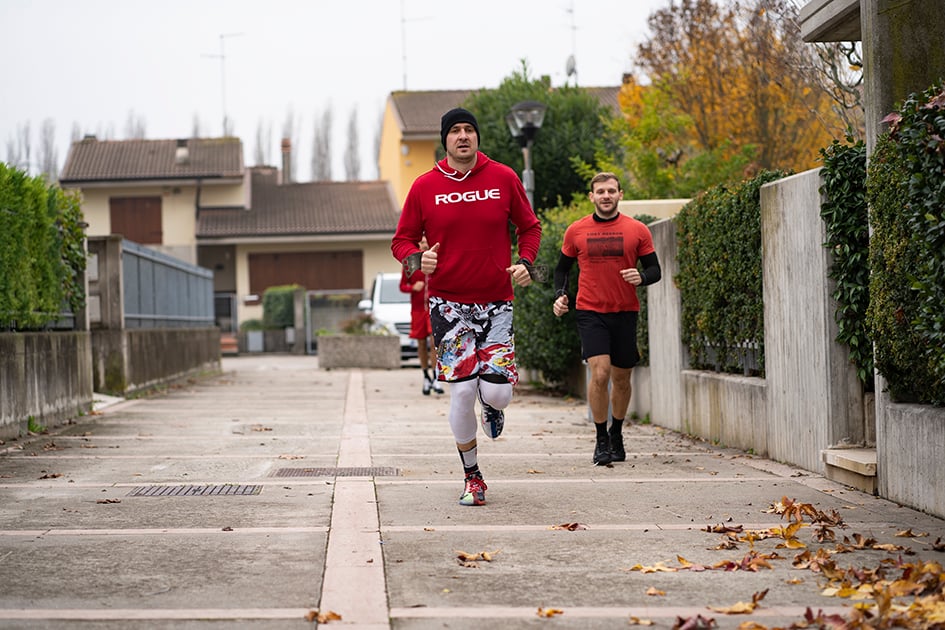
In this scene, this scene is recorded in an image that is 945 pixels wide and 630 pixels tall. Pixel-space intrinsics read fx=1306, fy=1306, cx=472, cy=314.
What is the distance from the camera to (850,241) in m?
7.46

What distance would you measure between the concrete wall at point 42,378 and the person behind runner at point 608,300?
15.3 feet

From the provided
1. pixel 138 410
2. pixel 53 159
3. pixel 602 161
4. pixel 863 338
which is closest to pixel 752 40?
pixel 602 161

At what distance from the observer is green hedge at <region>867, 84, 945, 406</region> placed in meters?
5.87

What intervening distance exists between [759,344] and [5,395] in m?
5.90

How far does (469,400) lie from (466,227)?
952 millimetres

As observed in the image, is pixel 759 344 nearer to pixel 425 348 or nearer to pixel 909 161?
pixel 909 161

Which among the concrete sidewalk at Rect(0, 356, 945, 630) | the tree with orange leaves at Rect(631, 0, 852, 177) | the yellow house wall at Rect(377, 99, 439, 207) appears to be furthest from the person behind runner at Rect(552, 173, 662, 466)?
the yellow house wall at Rect(377, 99, 439, 207)

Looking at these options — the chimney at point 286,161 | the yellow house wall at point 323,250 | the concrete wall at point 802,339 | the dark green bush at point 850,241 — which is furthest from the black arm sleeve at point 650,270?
the chimney at point 286,161

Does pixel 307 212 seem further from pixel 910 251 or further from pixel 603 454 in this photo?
pixel 910 251

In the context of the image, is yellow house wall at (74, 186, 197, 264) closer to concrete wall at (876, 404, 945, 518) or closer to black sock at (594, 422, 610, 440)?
black sock at (594, 422, 610, 440)

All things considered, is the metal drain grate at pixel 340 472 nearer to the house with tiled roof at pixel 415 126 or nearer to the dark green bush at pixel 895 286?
the dark green bush at pixel 895 286

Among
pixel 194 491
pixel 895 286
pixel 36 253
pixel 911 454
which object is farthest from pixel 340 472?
pixel 36 253

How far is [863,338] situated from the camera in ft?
24.6

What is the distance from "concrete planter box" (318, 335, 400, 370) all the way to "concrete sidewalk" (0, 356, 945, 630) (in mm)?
17048
